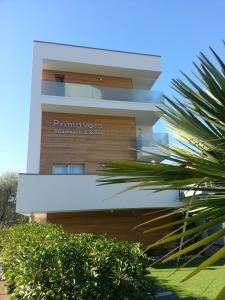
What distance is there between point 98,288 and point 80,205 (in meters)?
10.9

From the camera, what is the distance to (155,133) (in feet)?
63.9

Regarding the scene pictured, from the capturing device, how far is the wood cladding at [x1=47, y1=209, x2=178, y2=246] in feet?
58.5

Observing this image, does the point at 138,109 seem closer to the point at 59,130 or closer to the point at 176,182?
→ the point at 59,130

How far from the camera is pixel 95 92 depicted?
20.1m

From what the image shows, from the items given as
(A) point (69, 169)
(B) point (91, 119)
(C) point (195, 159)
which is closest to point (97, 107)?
(B) point (91, 119)

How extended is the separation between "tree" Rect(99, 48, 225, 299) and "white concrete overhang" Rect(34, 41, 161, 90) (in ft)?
58.4

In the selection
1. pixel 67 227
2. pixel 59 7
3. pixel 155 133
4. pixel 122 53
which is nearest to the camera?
pixel 59 7

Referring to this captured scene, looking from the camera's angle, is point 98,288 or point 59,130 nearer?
point 98,288

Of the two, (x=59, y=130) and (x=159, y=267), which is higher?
(x=59, y=130)

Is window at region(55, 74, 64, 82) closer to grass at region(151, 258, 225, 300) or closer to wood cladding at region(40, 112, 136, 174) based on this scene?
wood cladding at region(40, 112, 136, 174)

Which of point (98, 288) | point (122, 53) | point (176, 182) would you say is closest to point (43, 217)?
point (122, 53)

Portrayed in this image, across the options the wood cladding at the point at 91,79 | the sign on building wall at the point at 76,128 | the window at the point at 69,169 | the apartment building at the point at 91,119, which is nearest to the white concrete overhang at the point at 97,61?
the apartment building at the point at 91,119

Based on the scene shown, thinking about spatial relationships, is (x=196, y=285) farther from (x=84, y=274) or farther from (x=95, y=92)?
(x=95, y=92)

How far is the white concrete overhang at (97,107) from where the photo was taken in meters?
19.2
